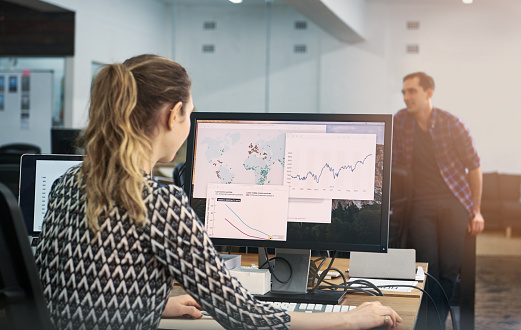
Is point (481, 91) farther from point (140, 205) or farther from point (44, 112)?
point (140, 205)

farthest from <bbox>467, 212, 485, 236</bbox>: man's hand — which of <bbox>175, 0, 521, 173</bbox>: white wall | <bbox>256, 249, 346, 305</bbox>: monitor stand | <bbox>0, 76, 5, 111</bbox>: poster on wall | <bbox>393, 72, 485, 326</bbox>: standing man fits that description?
<bbox>0, 76, 5, 111</bbox>: poster on wall

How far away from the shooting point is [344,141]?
168cm

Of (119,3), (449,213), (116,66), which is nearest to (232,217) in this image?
(116,66)

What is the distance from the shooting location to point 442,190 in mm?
4066

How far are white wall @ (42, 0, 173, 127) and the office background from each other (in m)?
0.01

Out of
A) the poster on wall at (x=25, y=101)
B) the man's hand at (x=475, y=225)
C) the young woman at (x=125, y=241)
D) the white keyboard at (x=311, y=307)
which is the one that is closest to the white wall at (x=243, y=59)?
the poster on wall at (x=25, y=101)

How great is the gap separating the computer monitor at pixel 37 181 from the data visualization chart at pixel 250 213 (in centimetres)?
59

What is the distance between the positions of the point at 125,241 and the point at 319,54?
21.2 ft

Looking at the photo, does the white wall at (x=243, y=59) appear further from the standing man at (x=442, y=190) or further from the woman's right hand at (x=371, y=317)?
the woman's right hand at (x=371, y=317)

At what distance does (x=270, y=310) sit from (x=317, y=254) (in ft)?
2.88

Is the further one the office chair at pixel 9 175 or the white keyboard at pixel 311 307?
the office chair at pixel 9 175

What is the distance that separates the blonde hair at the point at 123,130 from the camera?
1.17 meters

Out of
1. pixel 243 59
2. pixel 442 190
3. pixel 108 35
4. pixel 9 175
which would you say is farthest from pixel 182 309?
pixel 108 35

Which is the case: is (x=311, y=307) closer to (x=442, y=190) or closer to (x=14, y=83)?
(x=442, y=190)
